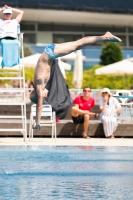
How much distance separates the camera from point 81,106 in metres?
13.6

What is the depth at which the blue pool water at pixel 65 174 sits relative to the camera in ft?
17.3

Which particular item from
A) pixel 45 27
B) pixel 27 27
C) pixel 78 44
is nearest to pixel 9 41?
pixel 78 44

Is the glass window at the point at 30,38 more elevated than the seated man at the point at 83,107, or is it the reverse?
the glass window at the point at 30,38

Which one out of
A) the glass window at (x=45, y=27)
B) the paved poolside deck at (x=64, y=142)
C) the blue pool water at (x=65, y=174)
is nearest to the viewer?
the blue pool water at (x=65, y=174)

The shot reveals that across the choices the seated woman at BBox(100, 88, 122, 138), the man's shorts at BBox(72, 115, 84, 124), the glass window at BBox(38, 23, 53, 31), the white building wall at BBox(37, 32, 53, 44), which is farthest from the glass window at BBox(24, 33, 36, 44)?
the seated woman at BBox(100, 88, 122, 138)

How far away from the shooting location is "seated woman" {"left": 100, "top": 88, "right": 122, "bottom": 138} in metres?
13.5

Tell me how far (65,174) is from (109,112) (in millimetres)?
7020

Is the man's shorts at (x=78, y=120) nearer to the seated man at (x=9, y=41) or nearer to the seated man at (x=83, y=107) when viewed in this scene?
the seated man at (x=83, y=107)

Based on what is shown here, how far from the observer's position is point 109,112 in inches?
537

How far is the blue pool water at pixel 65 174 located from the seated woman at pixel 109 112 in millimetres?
3419

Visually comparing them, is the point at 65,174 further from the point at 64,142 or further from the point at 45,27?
the point at 45,27

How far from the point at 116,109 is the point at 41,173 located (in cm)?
697

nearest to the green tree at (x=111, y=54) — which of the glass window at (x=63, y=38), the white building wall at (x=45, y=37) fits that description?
the glass window at (x=63, y=38)

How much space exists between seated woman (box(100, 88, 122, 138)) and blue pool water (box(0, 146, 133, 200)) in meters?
3.42
